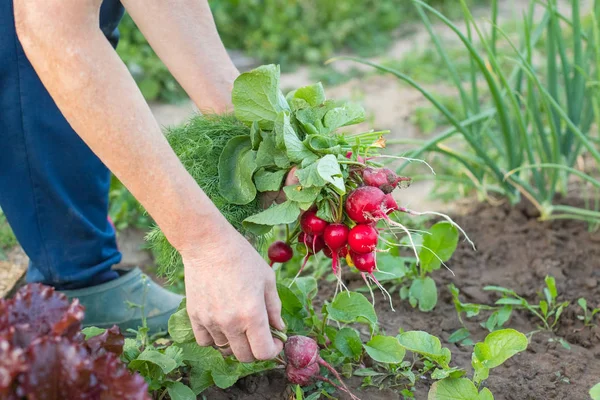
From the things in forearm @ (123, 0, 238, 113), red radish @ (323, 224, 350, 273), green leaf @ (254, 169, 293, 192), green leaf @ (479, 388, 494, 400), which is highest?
forearm @ (123, 0, 238, 113)

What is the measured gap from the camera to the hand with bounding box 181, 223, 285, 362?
1.29 m

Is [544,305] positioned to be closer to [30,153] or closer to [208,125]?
[208,125]

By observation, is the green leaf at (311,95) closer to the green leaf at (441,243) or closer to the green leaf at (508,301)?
the green leaf at (441,243)

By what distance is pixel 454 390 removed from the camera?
1.47m

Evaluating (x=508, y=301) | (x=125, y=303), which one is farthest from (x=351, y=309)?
(x=125, y=303)

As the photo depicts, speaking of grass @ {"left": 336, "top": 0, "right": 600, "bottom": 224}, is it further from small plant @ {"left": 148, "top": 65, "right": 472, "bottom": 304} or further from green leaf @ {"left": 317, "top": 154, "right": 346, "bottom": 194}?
green leaf @ {"left": 317, "top": 154, "right": 346, "bottom": 194}

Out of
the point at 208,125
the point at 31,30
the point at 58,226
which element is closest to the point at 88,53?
the point at 31,30

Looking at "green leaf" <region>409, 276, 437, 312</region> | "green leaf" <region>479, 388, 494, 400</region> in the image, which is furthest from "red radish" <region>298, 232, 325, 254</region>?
"green leaf" <region>409, 276, 437, 312</region>

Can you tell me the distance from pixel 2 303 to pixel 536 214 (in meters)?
1.85

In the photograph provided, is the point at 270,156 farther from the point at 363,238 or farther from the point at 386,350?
the point at 386,350

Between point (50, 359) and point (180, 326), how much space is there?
17.4 inches

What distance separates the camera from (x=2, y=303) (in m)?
1.19

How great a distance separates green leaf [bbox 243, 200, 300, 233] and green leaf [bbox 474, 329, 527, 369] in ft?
1.57

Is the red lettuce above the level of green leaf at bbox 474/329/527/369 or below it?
above
